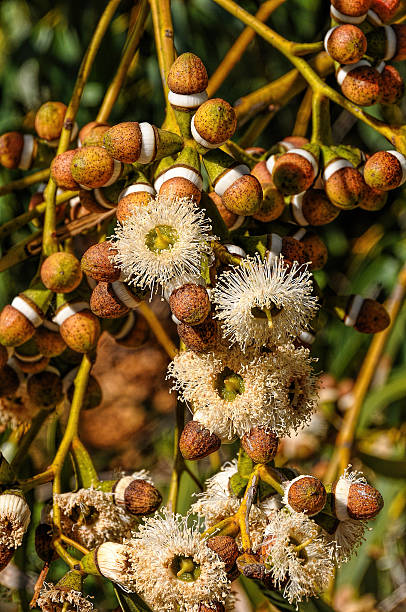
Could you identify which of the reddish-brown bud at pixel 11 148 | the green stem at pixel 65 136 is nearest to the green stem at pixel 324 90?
the green stem at pixel 65 136

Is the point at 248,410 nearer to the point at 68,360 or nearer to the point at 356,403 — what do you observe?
the point at 68,360

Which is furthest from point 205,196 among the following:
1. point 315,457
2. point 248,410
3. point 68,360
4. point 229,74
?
point 315,457

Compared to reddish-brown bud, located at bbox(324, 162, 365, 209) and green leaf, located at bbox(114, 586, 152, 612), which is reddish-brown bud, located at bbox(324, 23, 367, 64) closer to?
reddish-brown bud, located at bbox(324, 162, 365, 209)

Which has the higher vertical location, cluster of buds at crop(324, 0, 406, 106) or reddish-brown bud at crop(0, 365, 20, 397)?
cluster of buds at crop(324, 0, 406, 106)

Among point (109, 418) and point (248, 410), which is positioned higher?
point (248, 410)

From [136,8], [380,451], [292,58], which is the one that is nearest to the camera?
[292,58]

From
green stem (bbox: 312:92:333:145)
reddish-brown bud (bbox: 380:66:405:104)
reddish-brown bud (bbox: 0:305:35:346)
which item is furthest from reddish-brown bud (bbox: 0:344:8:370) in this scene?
reddish-brown bud (bbox: 380:66:405:104)
